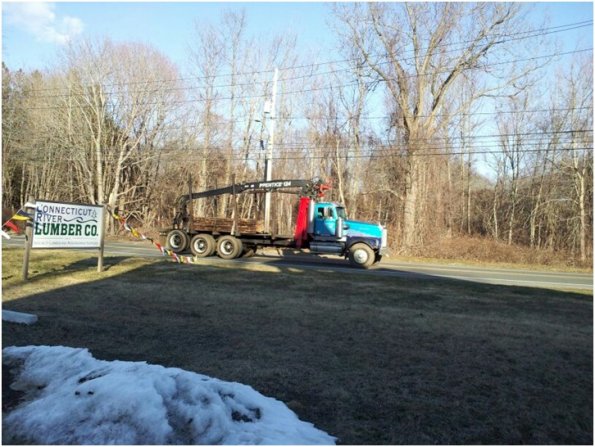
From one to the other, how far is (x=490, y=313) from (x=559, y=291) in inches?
185

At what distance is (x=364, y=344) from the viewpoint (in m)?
6.39

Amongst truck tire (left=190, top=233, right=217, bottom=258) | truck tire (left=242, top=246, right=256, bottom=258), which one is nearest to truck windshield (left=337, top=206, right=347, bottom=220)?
truck tire (left=242, top=246, right=256, bottom=258)

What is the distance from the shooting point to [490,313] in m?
8.77

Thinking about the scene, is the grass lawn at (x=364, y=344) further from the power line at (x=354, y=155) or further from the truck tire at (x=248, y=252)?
the power line at (x=354, y=155)

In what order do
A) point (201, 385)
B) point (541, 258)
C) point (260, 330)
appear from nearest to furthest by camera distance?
1. point (201, 385)
2. point (260, 330)
3. point (541, 258)

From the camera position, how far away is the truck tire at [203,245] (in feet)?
68.8

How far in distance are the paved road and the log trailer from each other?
0.56 metres

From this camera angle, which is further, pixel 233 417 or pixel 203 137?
pixel 203 137

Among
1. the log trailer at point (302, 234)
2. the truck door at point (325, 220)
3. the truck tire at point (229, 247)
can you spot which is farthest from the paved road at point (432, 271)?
the truck door at point (325, 220)

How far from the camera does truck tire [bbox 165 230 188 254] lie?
71.1 feet

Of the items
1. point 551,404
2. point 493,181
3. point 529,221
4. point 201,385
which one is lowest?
point 551,404

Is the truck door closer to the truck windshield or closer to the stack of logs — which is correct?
the truck windshield

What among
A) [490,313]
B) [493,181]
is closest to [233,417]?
[490,313]

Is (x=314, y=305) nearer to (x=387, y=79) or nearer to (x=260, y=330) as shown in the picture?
(x=260, y=330)
